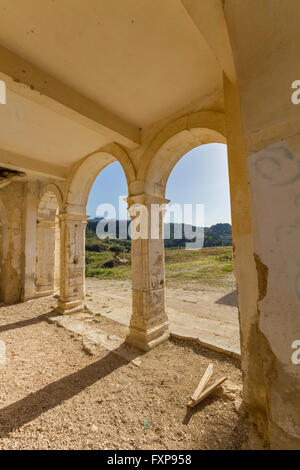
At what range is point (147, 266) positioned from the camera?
3.77m

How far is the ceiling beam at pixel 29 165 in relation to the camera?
474 cm

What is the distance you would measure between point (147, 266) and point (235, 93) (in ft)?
9.25

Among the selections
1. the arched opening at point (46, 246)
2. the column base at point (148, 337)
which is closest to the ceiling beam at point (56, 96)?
the column base at point (148, 337)

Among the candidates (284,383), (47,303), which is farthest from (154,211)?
(47,303)

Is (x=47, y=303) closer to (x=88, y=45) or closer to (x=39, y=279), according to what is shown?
(x=39, y=279)

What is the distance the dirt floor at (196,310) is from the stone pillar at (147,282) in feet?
2.00

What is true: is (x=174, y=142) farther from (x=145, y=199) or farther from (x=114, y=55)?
(x=114, y=55)

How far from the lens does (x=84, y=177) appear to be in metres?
5.60

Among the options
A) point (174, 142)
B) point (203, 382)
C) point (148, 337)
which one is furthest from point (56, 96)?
point (203, 382)

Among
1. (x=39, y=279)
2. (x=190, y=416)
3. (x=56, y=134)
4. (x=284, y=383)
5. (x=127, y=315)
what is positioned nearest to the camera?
(x=284, y=383)

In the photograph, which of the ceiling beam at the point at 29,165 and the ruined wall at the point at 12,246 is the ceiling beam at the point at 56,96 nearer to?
the ceiling beam at the point at 29,165

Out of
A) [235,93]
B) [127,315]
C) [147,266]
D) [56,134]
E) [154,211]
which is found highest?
[56,134]

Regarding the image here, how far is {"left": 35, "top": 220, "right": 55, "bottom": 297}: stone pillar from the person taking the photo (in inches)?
277

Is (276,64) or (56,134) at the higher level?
(56,134)
